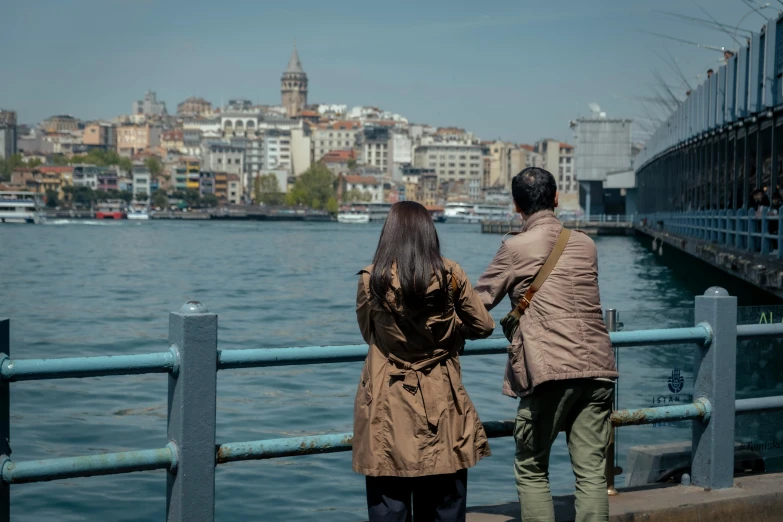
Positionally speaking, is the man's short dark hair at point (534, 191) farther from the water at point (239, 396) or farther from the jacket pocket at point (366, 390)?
the water at point (239, 396)

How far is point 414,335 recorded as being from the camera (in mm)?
3900

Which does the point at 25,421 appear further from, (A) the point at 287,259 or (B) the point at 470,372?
(A) the point at 287,259

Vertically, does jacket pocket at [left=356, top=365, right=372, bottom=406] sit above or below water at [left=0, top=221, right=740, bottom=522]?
above

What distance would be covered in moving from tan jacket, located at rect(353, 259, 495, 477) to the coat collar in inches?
20.9

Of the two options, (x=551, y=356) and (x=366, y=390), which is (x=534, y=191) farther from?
(x=366, y=390)

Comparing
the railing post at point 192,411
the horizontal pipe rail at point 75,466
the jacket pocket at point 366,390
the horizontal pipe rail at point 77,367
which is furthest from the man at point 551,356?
the horizontal pipe rail at point 75,466

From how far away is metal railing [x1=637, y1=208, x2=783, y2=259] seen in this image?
17.1 meters

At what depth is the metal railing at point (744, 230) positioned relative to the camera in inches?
674

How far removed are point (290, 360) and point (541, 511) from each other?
111 centimetres

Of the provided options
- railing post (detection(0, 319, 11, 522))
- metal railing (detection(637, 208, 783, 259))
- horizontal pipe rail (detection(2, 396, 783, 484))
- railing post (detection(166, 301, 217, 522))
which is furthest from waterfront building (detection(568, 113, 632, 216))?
railing post (detection(0, 319, 11, 522))

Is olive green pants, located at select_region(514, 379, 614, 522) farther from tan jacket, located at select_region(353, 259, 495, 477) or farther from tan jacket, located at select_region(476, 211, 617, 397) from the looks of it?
tan jacket, located at select_region(353, 259, 495, 477)

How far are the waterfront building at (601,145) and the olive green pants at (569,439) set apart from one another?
10212cm

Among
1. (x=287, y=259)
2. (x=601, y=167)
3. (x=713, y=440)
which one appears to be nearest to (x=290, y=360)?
(x=713, y=440)

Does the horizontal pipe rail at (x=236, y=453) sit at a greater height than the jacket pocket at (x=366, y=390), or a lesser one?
lesser
